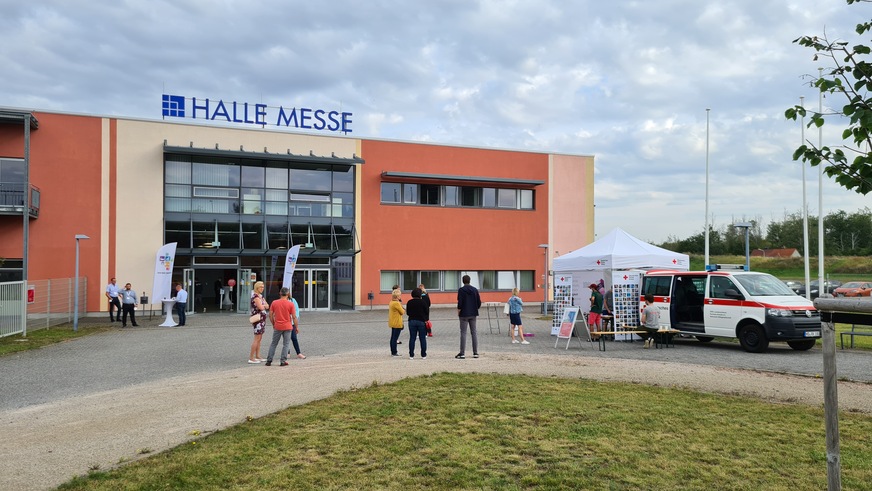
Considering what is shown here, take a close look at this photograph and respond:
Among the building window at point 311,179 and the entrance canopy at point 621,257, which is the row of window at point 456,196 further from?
the entrance canopy at point 621,257

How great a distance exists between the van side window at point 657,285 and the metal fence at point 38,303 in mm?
17919

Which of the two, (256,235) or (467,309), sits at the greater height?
(256,235)

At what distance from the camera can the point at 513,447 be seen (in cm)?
598

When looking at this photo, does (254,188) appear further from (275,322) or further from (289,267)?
(275,322)

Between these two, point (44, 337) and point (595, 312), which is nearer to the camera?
point (595, 312)

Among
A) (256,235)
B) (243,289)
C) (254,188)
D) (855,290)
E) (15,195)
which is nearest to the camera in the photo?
(15,195)

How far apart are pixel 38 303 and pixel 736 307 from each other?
858 inches

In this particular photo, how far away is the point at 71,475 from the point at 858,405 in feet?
29.7

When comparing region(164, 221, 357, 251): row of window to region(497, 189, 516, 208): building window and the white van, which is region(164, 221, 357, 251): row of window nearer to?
region(497, 189, 516, 208): building window

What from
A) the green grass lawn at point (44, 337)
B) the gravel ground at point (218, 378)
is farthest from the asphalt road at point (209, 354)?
the green grass lawn at point (44, 337)

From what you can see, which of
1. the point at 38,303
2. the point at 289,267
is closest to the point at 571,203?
the point at 289,267

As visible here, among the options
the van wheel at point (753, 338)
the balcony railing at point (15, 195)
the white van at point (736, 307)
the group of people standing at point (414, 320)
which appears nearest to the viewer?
the group of people standing at point (414, 320)

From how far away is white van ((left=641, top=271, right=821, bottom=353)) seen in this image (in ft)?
47.5

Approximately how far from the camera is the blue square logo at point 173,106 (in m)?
30.3
